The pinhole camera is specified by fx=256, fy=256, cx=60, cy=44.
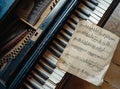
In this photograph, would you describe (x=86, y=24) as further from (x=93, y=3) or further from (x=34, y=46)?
(x=34, y=46)

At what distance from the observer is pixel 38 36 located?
1966mm

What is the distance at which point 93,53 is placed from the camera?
2.06 metres

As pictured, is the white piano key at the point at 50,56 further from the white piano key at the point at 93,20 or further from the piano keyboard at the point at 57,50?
the white piano key at the point at 93,20

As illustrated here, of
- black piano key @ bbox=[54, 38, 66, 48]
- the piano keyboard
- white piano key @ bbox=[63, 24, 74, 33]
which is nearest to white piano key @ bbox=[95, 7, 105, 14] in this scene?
the piano keyboard

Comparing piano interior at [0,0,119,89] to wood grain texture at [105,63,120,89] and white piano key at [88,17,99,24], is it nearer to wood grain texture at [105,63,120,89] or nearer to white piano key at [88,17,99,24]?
white piano key at [88,17,99,24]

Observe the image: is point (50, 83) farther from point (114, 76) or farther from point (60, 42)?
point (114, 76)

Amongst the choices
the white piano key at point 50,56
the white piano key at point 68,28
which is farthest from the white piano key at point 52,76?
the white piano key at point 68,28

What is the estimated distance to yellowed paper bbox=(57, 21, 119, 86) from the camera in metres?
2.01

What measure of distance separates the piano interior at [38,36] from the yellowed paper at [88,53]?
0.08 m

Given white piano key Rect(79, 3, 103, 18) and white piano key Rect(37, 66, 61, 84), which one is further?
white piano key Rect(79, 3, 103, 18)

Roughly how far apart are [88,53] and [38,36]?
0.43 metres

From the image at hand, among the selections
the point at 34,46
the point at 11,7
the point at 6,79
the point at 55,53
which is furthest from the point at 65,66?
the point at 11,7

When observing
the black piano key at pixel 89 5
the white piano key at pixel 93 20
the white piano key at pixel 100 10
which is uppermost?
the white piano key at pixel 100 10

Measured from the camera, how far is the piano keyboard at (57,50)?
2004 millimetres
